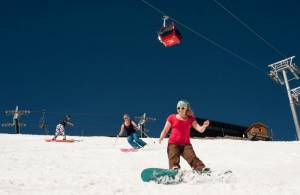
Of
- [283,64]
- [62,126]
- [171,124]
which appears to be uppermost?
[283,64]

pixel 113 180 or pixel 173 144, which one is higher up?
pixel 173 144

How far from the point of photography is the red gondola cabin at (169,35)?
17.5 metres

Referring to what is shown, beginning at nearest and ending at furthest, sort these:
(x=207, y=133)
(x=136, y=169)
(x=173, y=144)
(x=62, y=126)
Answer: (x=173, y=144) < (x=136, y=169) < (x=62, y=126) < (x=207, y=133)

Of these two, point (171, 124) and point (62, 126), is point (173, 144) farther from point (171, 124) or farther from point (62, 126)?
point (62, 126)

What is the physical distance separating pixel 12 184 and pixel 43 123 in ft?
116

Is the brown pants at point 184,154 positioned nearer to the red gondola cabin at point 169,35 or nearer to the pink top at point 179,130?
the pink top at point 179,130

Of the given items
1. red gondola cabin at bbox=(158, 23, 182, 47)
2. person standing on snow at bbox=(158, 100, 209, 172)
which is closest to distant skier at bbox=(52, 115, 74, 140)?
red gondola cabin at bbox=(158, 23, 182, 47)

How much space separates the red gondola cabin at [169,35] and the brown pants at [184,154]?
1024 centimetres

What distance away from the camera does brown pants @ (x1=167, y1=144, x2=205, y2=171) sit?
7.61 m

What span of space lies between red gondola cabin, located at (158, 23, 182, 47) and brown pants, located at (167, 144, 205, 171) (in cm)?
1024

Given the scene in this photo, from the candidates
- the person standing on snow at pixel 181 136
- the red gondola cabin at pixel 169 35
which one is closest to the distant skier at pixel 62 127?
the red gondola cabin at pixel 169 35

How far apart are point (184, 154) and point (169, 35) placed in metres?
10.5

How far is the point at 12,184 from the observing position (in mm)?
6648

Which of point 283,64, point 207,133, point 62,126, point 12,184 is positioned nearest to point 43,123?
point 207,133
